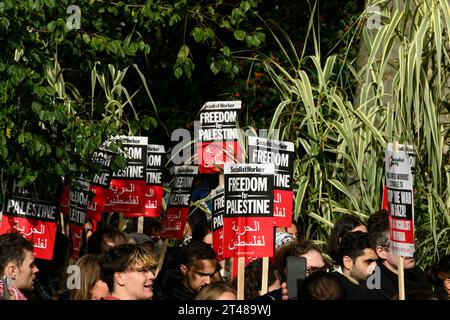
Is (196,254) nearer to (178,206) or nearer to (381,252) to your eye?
(381,252)

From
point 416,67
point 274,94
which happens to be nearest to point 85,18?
point 416,67

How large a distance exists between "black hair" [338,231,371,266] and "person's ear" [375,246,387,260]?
69 mm

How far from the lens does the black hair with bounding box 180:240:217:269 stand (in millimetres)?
8711

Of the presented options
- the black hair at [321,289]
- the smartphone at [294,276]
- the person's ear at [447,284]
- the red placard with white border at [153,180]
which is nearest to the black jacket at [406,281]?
the person's ear at [447,284]

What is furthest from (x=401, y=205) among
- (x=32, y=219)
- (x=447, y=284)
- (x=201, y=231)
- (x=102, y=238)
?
(x=32, y=219)

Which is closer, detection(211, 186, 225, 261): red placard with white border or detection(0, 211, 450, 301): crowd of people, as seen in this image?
detection(0, 211, 450, 301): crowd of people

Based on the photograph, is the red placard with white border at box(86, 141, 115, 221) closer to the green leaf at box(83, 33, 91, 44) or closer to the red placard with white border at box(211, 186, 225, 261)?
the red placard with white border at box(211, 186, 225, 261)

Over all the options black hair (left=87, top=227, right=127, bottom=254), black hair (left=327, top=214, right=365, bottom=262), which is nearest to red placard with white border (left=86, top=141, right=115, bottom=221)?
black hair (left=87, top=227, right=127, bottom=254)

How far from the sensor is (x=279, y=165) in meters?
10.0

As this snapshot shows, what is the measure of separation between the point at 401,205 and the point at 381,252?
2.50 ft

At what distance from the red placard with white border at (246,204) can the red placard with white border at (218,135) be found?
1.87 m
